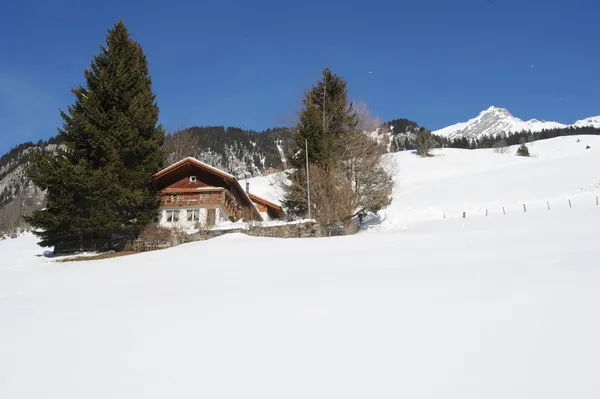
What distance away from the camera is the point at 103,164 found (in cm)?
2075

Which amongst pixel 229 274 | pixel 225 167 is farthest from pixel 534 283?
pixel 225 167

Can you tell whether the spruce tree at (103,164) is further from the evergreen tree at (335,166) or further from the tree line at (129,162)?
the evergreen tree at (335,166)

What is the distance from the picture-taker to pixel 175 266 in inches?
404

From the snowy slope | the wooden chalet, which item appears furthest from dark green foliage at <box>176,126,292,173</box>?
the wooden chalet

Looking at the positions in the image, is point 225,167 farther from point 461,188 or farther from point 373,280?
point 373,280

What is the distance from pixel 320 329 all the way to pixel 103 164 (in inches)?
778

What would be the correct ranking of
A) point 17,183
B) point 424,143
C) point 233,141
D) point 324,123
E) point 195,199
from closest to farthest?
point 324,123, point 195,199, point 424,143, point 17,183, point 233,141

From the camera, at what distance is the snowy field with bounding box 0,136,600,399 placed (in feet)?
11.3

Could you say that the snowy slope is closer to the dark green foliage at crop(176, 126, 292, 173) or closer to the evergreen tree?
the evergreen tree

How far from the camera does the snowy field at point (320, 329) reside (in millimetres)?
3449

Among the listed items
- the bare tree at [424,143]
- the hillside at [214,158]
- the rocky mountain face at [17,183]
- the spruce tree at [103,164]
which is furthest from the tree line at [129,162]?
the rocky mountain face at [17,183]

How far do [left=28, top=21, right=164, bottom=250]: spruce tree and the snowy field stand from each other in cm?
971

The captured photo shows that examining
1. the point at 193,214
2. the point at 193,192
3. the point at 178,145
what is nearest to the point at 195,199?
the point at 193,192

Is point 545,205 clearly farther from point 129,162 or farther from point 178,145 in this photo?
point 178,145
